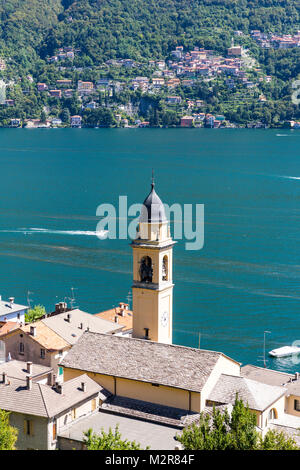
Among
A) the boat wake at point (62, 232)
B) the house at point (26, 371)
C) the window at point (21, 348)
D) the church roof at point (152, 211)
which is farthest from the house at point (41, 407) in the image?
the boat wake at point (62, 232)

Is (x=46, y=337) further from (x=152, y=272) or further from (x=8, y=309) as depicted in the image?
(x=8, y=309)

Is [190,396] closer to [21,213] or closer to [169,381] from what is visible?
[169,381]

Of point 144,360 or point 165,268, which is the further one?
point 165,268

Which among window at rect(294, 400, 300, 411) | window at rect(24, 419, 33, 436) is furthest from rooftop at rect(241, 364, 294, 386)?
window at rect(24, 419, 33, 436)

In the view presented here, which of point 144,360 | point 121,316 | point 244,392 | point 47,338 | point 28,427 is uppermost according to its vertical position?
point 121,316

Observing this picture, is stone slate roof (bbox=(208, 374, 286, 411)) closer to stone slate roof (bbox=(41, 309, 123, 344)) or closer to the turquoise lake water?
stone slate roof (bbox=(41, 309, 123, 344))

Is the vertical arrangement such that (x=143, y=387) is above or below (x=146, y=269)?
below

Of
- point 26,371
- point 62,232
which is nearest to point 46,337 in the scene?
point 26,371
